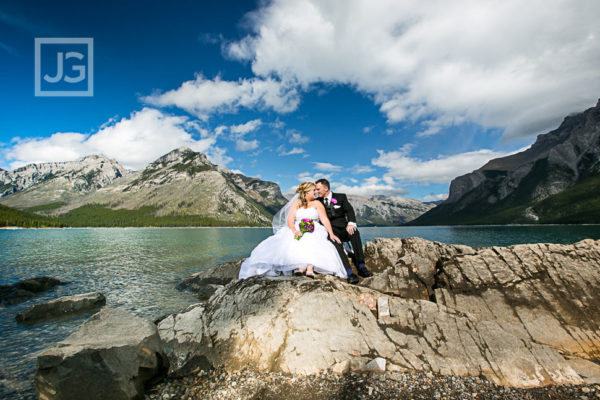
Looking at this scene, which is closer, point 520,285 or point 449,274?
point 520,285

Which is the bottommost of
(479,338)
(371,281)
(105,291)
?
(105,291)

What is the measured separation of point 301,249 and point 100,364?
21.9 ft

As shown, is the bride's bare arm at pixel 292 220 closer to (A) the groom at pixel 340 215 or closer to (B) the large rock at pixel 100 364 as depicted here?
(A) the groom at pixel 340 215

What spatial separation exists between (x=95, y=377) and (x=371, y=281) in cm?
923

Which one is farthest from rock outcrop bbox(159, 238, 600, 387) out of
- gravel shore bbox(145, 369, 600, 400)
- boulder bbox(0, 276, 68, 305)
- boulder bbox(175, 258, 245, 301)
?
boulder bbox(0, 276, 68, 305)

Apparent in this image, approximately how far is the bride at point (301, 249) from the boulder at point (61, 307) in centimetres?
1430

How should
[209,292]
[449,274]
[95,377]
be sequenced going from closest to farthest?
[95,377] < [449,274] < [209,292]

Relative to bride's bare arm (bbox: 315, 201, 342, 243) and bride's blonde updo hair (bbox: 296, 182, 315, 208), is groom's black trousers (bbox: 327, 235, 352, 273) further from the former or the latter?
bride's blonde updo hair (bbox: 296, 182, 315, 208)

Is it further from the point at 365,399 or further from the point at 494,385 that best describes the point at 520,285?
→ the point at 365,399

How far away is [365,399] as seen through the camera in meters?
6.17

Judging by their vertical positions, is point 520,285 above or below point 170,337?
above

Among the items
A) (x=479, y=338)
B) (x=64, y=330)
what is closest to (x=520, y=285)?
(x=479, y=338)

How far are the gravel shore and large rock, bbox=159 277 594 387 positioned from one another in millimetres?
283

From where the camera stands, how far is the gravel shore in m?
6.36
